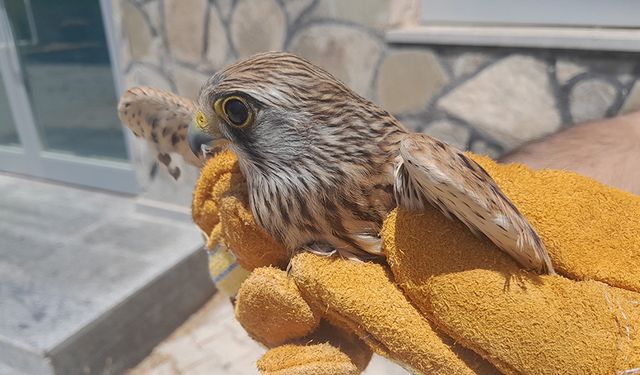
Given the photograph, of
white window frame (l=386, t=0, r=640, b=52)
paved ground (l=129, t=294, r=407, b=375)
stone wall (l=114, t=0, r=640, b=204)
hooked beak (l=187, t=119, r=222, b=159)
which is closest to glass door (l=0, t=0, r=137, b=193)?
stone wall (l=114, t=0, r=640, b=204)

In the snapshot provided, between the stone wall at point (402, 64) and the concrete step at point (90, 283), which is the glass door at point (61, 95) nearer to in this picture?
the concrete step at point (90, 283)

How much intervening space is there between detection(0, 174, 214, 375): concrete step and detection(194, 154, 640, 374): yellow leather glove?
1664mm

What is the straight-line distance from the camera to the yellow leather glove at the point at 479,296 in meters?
0.67

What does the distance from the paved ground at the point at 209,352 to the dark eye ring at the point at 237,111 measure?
1.69 m

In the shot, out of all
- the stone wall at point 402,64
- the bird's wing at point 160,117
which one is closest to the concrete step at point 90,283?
the stone wall at point 402,64

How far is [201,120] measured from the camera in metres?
0.81

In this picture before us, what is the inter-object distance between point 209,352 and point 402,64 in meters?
1.64

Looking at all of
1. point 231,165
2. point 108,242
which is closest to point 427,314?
point 231,165

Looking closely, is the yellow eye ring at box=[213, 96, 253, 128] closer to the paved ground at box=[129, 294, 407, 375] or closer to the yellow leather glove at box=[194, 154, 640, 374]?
the yellow leather glove at box=[194, 154, 640, 374]

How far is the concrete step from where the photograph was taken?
2.14 meters

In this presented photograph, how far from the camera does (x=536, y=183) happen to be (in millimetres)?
779

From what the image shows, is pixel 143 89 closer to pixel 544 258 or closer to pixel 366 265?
pixel 366 265

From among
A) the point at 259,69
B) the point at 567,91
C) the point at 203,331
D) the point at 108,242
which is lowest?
the point at 203,331

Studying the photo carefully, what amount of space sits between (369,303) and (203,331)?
2089mm
